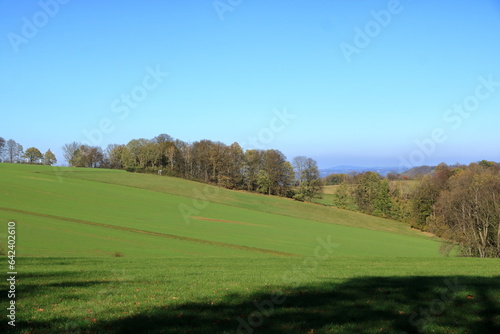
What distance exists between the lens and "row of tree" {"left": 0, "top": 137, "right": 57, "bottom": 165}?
427ft

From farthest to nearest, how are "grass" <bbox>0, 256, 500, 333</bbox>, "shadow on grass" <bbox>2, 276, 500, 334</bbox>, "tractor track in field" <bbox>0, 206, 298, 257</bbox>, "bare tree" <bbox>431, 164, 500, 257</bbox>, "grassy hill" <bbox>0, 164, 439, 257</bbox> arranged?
"bare tree" <bbox>431, 164, 500, 257</bbox>, "tractor track in field" <bbox>0, 206, 298, 257</bbox>, "grassy hill" <bbox>0, 164, 439, 257</bbox>, "grass" <bbox>0, 256, 500, 333</bbox>, "shadow on grass" <bbox>2, 276, 500, 334</bbox>

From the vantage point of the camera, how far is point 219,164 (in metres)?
109

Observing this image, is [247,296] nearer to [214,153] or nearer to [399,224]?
[399,224]

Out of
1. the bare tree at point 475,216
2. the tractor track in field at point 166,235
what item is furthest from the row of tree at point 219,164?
the tractor track in field at point 166,235

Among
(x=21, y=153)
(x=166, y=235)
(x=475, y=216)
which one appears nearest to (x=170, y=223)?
(x=166, y=235)

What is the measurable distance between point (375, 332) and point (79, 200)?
58163 millimetres

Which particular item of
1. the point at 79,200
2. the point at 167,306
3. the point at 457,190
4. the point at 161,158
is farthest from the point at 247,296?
the point at 161,158

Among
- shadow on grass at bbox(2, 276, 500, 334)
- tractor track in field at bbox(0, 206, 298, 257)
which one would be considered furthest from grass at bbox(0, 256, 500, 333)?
tractor track in field at bbox(0, 206, 298, 257)

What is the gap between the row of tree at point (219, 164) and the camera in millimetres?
107250

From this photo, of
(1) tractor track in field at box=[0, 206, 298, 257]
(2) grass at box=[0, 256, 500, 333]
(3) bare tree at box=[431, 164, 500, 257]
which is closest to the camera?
(2) grass at box=[0, 256, 500, 333]

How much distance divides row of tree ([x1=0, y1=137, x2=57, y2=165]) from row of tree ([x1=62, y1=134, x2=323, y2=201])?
51.7 feet

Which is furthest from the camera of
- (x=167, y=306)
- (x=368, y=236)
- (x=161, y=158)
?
(x=161, y=158)

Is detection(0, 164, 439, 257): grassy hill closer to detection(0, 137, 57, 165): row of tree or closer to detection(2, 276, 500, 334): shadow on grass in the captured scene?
detection(2, 276, 500, 334): shadow on grass

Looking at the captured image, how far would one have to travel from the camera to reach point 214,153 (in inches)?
4225
